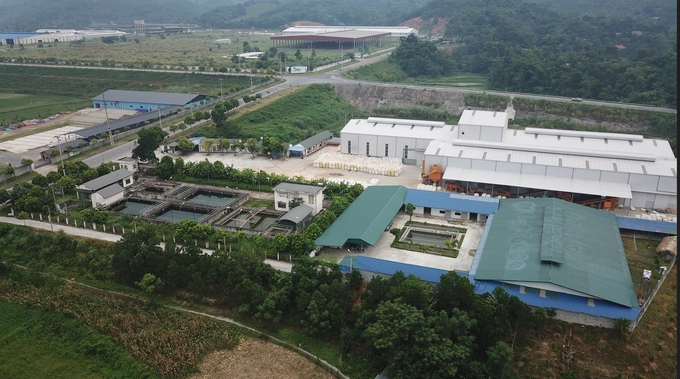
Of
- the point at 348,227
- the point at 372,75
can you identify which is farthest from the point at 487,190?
the point at 372,75

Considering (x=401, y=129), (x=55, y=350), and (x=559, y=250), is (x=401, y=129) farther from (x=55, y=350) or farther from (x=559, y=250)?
(x=55, y=350)

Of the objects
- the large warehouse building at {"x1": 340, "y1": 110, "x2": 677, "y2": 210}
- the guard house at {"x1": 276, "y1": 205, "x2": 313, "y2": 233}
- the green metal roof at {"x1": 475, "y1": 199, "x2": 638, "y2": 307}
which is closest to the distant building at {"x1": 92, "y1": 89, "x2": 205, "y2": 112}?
the large warehouse building at {"x1": 340, "y1": 110, "x2": 677, "y2": 210}

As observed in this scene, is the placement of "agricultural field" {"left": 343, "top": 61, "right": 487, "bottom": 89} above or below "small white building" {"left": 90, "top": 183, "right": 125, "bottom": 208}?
above

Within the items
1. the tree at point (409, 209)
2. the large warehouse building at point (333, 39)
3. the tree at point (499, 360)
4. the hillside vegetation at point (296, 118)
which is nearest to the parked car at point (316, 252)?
the tree at point (409, 209)

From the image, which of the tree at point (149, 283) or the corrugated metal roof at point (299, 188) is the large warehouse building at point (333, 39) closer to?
the corrugated metal roof at point (299, 188)

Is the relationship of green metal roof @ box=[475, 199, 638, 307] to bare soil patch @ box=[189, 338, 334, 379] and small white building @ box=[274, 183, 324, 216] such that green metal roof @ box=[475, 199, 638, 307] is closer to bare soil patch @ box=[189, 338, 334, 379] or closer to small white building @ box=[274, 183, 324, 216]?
bare soil patch @ box=[189, 338, 334, 379]

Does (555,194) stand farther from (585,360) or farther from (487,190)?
(585,360)
